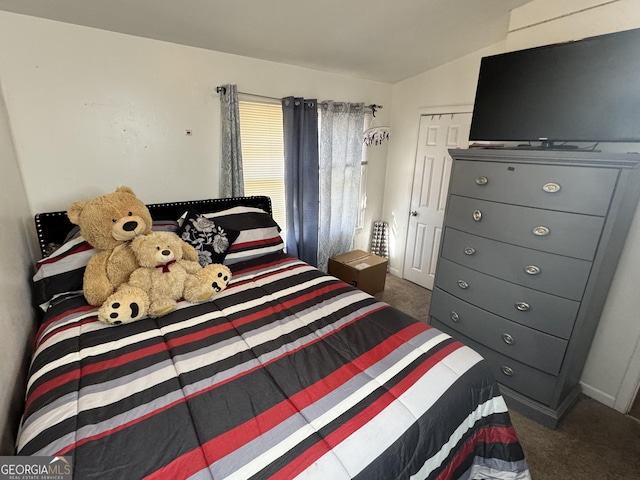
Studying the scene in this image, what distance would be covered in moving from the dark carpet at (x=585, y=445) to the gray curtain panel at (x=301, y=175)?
2.02m

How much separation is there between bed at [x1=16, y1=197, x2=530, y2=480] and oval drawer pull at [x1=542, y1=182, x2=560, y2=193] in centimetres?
98

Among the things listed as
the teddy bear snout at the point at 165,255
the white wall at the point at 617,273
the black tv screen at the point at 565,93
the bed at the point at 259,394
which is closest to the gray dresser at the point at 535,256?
the white wall at the point at 617,273

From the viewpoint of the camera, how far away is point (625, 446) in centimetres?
161

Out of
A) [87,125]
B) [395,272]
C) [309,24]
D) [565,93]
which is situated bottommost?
[395,272]

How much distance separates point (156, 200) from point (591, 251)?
2645 millimetres

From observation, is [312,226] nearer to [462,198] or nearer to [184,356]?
[462,198]

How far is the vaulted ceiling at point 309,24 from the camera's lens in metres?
1.65

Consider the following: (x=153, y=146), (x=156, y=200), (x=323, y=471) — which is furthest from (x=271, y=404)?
(x=153, y=146)

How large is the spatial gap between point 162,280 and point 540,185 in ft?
6.66

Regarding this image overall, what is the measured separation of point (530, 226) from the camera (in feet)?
5.37

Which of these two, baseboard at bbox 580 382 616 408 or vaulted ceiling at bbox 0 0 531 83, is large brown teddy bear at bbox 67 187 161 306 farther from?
baseboard at bbox 580 382 616 408

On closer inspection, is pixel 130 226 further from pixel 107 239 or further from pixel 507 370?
pixel 507 370

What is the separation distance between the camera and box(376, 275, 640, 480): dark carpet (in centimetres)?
148

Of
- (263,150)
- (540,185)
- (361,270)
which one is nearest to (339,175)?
(263,150)
